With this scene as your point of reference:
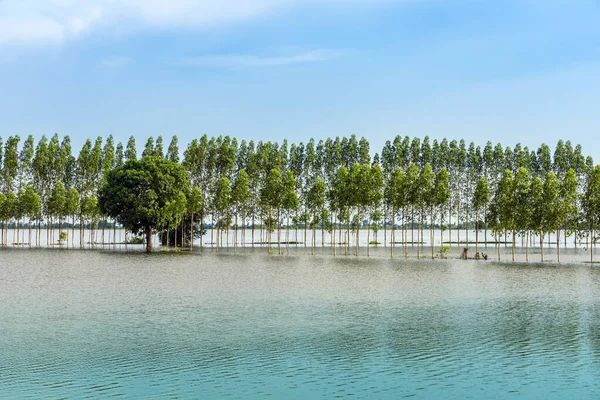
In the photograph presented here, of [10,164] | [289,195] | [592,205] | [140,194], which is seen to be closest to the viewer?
[592,205]

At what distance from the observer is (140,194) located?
363 feet

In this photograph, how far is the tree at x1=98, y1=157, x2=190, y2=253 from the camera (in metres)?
109

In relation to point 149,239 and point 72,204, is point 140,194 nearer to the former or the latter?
point 149,239

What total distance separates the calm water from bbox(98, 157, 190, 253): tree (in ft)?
170

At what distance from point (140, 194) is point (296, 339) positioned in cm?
8537

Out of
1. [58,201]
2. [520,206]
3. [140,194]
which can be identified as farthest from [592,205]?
[58,201]

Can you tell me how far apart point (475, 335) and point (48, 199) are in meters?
125

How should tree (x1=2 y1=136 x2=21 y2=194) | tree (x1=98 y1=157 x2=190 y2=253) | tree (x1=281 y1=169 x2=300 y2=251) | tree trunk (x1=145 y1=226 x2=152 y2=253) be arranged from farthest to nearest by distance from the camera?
tree (x1=2 y1=136 x2=21 y2=194), tree (x1=281 y1=169 x2=300 y2=251), tree trunk (x1=145 y1=226 x2=152 y2=253), tree (x1=98 y1=157 x2=190 y2=253)

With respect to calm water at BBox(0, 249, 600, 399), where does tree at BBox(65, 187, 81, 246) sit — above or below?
above

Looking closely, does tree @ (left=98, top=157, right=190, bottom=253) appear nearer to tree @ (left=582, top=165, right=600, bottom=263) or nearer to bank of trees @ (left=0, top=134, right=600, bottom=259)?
bank of trees @ (left=0, top=134, right=600, bottom=259)

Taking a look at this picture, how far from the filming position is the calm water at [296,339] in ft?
73.0

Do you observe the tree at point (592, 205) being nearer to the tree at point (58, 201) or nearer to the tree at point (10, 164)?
the tree at point (58, 201)

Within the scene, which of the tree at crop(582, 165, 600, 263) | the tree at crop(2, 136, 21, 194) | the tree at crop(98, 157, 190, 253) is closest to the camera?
the tree at crop(582, 165, 600, 263)

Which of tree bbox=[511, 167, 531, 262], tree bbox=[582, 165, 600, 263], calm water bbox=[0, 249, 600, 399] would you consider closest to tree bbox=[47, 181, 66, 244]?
calm water bbox=[0, 249, 600, 399]
